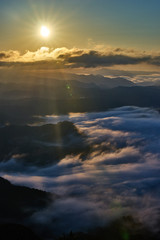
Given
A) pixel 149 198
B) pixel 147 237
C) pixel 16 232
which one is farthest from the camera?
pixel 149 198

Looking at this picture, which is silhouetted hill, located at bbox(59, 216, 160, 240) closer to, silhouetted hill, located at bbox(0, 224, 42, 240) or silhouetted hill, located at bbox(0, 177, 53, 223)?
silhouetted hill, located at bbox(0, 224, 42, 240)

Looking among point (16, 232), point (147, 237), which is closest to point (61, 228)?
point (16, 232)

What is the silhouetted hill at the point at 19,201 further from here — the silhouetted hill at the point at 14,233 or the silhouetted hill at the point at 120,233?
the silhouetted hill at the point at 120,233

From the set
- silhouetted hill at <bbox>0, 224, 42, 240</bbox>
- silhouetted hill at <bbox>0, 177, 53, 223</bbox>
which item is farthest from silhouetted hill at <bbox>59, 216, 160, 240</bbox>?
silhouetted hill at <bbox>0, 177, 53, 223</bbox>

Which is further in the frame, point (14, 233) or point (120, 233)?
point (120, 233)

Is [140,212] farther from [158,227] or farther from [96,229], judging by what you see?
[96,229]

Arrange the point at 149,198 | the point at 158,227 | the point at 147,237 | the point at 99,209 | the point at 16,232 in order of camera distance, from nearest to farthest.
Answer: the point at 16,232 < the point at 147,237 < the point at 158,227 < the point at 99,209 < the point at 149,198

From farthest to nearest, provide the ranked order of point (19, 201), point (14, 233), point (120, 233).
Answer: point (19, 201)
point (120, 233)
point (14, 233)

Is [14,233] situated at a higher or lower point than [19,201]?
lower

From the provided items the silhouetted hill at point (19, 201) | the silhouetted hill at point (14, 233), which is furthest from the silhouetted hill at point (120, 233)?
the silhouetted hill at point (19, 201)

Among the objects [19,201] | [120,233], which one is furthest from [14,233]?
[120,233]

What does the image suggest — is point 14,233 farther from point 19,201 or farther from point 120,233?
point 120,233
